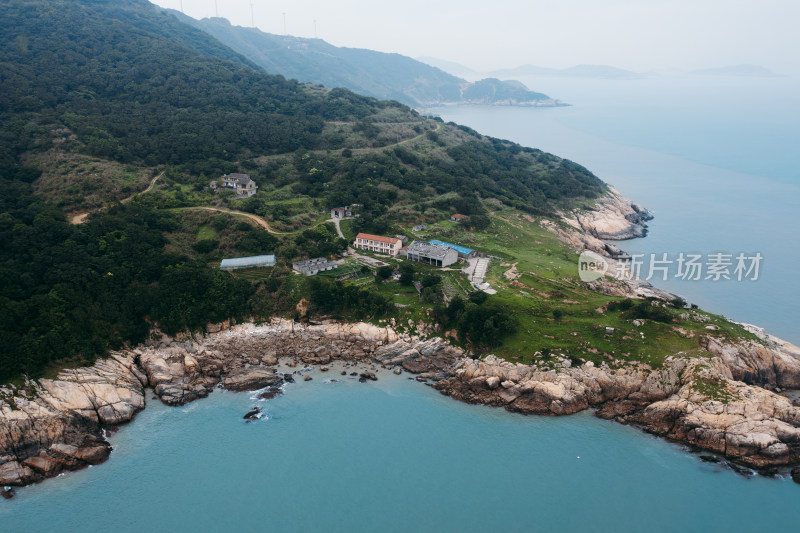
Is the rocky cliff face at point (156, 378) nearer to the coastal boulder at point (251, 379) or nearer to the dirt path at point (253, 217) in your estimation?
the coastal boulder at point (251, 379)

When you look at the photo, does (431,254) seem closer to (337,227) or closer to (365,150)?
(337,227)

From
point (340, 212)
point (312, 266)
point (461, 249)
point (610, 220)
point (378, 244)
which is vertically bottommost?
point (312, 266)

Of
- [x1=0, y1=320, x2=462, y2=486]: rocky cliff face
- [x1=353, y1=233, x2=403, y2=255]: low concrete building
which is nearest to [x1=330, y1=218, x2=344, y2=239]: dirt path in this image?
[x1=353, y1=233, x2=403, y2=255]: low concrete building

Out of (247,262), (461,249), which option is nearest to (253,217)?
(247,262)

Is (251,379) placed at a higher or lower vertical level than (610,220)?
lower

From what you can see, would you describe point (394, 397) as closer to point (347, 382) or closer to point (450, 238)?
point (347, 382)

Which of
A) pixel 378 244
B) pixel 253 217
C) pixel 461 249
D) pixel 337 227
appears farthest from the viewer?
pixel 337 227

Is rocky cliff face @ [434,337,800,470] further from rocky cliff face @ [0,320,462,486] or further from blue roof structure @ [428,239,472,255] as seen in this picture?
blue roof structure @ [428,239,472,255]

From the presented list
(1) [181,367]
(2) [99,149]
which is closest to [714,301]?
(1) [181,367]
